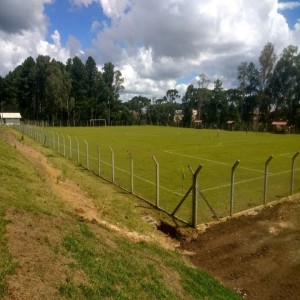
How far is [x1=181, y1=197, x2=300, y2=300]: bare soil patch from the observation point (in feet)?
24.4

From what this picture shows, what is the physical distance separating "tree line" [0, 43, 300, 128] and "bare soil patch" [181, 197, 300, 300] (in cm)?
7033

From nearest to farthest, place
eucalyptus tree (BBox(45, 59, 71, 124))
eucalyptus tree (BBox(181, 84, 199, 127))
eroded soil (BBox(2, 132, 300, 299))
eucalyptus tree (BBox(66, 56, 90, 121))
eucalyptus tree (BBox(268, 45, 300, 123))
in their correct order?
eroded soil (BBox(2, 132, 300, 299))
eucalyptus tree (BBox(268, 45, 300, 123))
eucalyptus tree (BBox(45, 59, 71, 124))
eucalyptus tree (BBox(66, 56, 90, 121))
eucalyptus tree (BBox(181, 84, 199, 127))

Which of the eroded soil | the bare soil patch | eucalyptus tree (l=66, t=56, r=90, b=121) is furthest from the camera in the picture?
eucalyptus tree (l=66, t=56, r=90, b=121)

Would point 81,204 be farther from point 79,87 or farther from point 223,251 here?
point 79,87

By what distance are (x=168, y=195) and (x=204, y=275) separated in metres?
6.81

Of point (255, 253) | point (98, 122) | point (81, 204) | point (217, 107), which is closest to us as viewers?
point (255, 253)

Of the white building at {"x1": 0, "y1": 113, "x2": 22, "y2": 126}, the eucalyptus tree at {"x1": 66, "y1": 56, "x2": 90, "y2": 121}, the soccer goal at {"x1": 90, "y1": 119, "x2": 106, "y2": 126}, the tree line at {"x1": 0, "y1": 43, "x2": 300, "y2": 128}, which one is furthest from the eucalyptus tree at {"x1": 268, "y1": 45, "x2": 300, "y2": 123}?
the white building at {"x1": 0, "y1": 113, "x2": 22, "y2": 126}

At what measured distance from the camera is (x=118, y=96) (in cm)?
10650

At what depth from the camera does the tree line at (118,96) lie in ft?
261

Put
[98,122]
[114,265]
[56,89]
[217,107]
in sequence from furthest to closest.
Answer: [98,122], [217,107], [56,89], [114,265]

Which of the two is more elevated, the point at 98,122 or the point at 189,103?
the point at 189,103

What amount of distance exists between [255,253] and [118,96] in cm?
10052

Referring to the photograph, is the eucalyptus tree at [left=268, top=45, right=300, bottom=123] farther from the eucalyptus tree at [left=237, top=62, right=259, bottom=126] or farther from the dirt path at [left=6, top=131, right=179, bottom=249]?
the dirt path at [left=6, top=131, right=179, bottom=249]

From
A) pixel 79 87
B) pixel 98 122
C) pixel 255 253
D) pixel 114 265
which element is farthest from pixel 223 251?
pixel 79 87
